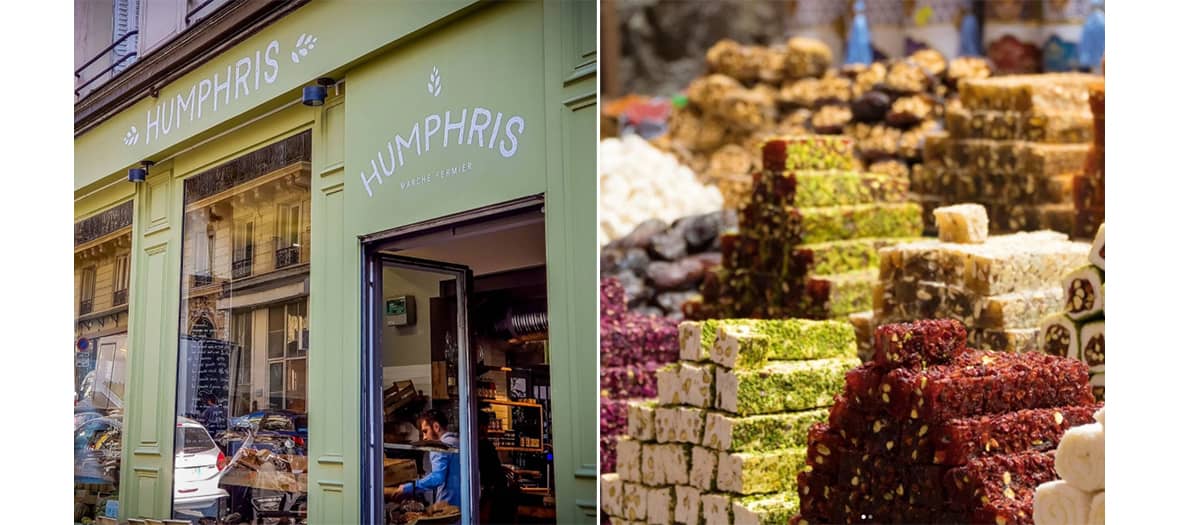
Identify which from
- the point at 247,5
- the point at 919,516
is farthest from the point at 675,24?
the point at 919,516

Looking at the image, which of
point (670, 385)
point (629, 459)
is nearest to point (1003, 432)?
point (670, 385)

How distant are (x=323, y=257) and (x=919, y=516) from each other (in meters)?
1.09

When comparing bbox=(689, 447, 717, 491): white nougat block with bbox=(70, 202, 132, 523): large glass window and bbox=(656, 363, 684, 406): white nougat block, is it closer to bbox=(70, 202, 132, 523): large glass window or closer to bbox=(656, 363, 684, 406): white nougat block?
bbox=(656, 363, 684, 406): white nougat block

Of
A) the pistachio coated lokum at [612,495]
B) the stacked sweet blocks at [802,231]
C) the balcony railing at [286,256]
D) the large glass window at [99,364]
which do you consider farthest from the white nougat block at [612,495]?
the large glass window at [99,364]

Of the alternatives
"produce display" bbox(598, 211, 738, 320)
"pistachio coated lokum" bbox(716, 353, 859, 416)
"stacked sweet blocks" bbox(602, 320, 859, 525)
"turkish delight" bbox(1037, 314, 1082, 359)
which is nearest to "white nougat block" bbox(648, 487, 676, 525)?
"stacked sweet blocks" bbox(602, 320, 859, 525)

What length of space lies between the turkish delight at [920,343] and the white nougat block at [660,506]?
23.7 inches

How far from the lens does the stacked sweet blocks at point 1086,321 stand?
1585 millimetres

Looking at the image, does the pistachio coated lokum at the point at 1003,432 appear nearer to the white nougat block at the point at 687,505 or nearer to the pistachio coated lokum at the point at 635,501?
the white nougat block at the point at 687,505

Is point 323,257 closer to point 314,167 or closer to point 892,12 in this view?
point 314,167

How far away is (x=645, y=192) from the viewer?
3.17 meters

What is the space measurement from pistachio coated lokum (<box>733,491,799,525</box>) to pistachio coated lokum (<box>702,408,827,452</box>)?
0.10 metres

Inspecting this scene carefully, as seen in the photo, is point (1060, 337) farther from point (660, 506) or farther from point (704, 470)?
point (660, 506)

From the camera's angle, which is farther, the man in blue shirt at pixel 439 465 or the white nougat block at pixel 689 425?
the white nougat block at pixel 689 425
